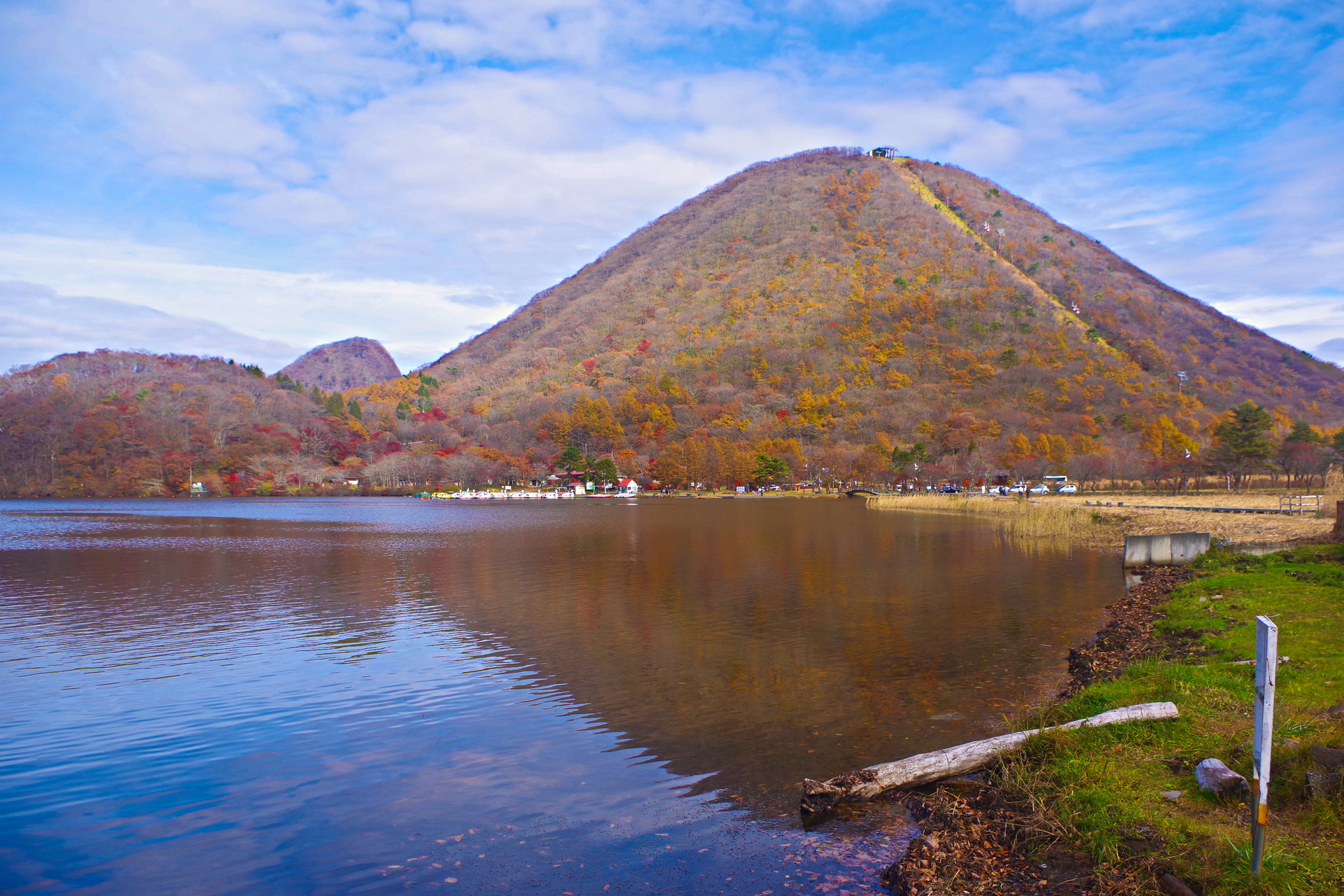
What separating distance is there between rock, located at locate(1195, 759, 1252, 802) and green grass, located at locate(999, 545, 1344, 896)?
0.35 feet

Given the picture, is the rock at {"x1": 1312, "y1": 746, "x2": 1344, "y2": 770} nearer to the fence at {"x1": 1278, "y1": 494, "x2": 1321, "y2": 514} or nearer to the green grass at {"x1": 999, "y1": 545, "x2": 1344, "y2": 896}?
the green grass at {"x1": 999, "y1": 545, "x2": 1344, "y2": 896}

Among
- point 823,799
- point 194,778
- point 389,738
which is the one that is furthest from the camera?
point 389,738

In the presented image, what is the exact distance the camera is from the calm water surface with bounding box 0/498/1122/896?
724cm

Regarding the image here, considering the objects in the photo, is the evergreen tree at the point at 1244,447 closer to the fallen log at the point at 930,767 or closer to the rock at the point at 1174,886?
the fallen log at the point at 930,767

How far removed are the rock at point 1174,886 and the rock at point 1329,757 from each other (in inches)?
68.7

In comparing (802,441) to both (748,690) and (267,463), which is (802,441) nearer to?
(267,463)

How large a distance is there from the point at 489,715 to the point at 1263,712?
402 inches

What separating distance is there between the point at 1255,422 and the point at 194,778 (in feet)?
296

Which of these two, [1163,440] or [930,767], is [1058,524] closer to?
[930,767]

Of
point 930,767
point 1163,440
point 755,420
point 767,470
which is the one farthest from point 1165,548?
point 755,420

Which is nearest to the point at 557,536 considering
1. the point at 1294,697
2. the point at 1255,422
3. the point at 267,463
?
the point at 1294,697

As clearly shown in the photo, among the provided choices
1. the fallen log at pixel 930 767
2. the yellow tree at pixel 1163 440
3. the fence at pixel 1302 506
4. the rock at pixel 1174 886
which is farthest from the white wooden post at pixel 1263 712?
the yellow tree at pixel 1163 440

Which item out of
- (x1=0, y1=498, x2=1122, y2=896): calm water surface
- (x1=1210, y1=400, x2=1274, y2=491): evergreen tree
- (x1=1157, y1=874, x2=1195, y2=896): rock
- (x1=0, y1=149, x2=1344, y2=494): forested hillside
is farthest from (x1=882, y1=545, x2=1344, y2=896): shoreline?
(x1=0, y1=149, x2=1344, y2=494): forested hillside

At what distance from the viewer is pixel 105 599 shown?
23.2 m
